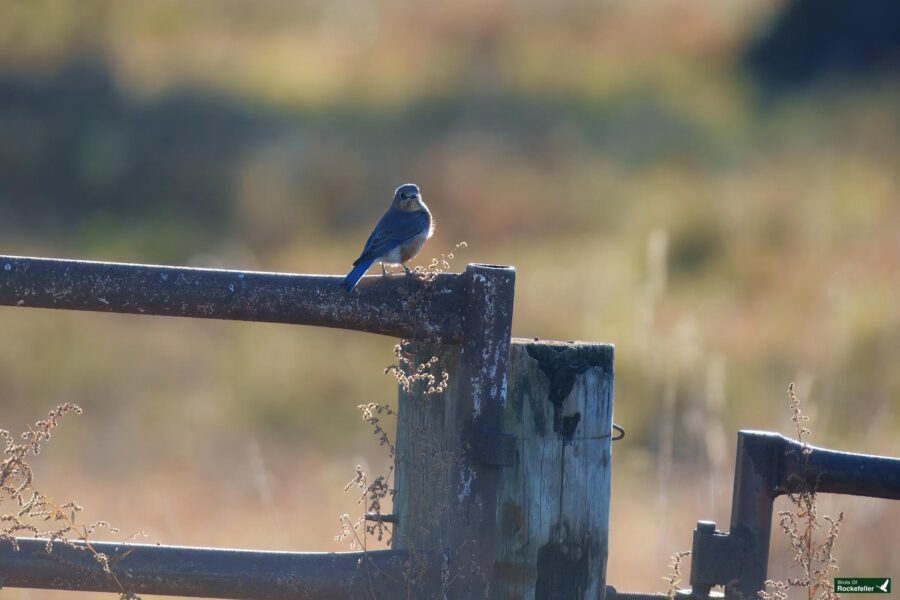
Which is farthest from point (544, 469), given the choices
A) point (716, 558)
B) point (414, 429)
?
point (716, 558)

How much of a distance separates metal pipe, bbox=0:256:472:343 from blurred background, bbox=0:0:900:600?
195cm

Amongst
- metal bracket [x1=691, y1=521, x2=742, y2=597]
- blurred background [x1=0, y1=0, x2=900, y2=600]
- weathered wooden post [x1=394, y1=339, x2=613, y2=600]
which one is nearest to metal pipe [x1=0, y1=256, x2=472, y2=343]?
weathered wooden post [x1=394, y1=339, x2=613, y2=600]

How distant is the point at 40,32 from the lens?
1912cm

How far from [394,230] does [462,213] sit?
10.2 meters

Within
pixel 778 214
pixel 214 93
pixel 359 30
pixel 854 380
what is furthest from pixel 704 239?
pixel 359 30

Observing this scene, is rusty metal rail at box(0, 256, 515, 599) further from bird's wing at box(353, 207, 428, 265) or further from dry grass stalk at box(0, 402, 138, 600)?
bird's wing at box(353, 207, 428, 265)

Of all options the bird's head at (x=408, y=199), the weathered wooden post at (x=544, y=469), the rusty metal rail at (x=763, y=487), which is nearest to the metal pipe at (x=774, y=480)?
the rusty metal rail at (x=763, y=487)

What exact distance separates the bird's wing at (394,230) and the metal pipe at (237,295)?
5.30 feet

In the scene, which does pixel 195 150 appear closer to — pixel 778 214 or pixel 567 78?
pixel 567 78

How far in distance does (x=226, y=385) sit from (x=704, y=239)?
20.5 ft

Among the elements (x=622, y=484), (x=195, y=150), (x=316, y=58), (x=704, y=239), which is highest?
(x=316, y=58)

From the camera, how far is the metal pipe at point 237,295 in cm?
227

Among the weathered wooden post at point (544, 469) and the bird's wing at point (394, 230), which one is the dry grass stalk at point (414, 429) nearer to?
the weathered wooden post at point (544, 469)

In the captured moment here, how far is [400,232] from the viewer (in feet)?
14.3
